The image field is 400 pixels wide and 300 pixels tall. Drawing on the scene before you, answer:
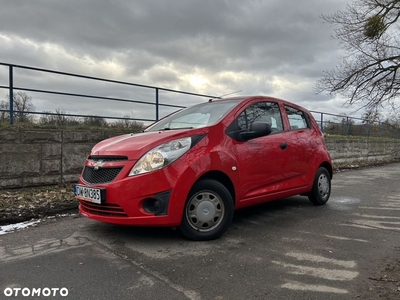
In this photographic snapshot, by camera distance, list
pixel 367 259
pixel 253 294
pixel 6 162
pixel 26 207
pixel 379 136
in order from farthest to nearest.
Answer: pixel 379 136 < pixel 6 162 < pixel 26 207 < pixel 367 259 < pixel 253 294

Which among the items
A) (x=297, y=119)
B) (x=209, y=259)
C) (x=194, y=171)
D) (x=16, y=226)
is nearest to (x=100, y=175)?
(x=194, y=171)

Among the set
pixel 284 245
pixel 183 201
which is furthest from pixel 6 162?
pixel 284 245

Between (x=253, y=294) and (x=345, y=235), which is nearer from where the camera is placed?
(x=253, y=294)

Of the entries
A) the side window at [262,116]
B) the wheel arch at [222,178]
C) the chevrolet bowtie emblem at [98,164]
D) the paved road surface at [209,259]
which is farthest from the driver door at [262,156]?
the chevrolet bowtie emblem at [98,164]

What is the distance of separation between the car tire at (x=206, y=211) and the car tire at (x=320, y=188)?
2.37 meters

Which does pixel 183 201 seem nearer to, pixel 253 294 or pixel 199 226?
pixel 199 226

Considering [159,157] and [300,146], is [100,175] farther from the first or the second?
[300,146]

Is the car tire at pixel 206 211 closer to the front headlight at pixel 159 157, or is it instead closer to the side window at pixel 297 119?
the front headlight at pixel 159 157

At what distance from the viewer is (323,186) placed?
5.91 m

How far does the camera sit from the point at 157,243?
12.4 ft

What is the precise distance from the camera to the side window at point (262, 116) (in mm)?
4457

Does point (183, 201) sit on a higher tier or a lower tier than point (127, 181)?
lower

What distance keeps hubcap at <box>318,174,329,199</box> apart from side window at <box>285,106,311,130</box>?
94cm

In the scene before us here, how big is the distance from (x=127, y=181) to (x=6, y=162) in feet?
12.3
